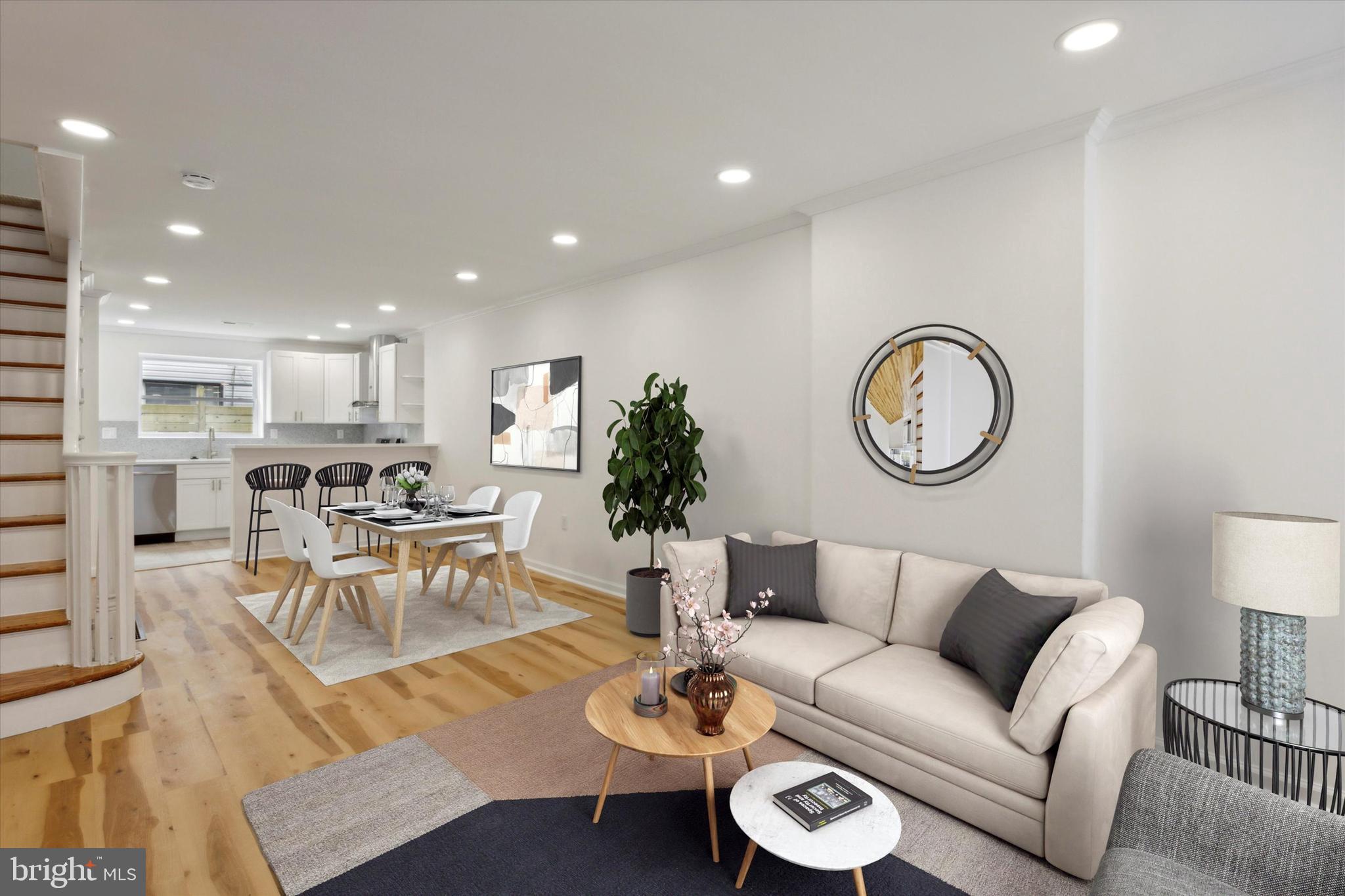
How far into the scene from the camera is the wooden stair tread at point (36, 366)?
355 cm

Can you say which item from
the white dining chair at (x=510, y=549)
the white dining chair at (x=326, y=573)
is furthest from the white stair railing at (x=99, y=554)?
the white dining chair at (x=510, y=549)

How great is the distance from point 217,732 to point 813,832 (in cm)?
266

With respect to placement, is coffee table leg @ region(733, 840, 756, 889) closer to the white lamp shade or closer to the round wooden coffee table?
the round wooden coffee table

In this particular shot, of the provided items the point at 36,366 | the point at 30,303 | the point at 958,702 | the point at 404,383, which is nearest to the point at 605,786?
the point at 958,702

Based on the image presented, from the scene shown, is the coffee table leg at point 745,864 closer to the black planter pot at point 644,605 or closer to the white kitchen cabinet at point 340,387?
the black planter pot at point 644,605

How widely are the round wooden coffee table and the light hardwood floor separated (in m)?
1.07

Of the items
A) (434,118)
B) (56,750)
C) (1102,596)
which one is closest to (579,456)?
(434,118)

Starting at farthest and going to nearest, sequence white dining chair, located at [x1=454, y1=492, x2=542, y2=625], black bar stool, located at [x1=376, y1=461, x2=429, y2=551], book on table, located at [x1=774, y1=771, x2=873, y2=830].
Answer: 1. black bar stool, located at [x1=376, y1=461, x2=429, y2=551]
2. white dining chair, located at [x1=454, y1=492, x2=542, y2=625]
3. book on table, located at [x1=774, y1=771, x2=873, y2=830]

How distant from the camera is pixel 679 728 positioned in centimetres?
209

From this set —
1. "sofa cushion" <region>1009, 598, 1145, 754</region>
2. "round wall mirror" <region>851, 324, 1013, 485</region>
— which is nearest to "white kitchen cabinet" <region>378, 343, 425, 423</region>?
"round wall mirror" <region>851, 324, 1013, 485</region>

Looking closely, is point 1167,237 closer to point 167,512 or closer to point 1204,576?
point 1204,576

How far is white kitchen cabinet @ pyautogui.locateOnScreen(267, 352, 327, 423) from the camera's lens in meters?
8.34

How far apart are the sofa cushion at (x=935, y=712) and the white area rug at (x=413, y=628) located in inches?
94.1

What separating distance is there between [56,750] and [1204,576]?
468cm
